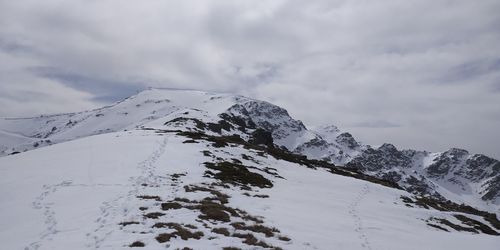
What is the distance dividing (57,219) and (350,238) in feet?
51.1

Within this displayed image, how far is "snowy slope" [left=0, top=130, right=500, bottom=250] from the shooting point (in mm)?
19047

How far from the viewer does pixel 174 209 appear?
918 inches

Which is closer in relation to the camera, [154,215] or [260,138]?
[154,215]

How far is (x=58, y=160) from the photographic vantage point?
135 ft

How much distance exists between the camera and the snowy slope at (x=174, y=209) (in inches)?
750

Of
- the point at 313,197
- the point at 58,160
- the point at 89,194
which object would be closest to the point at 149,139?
the point at 58,160

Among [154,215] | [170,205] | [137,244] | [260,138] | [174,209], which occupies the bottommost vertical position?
[137,244]

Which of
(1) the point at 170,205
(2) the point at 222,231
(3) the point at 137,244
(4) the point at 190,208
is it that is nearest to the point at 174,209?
(1) the point at 170,205

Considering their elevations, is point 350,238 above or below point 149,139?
below

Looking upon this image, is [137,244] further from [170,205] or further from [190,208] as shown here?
[190,208]

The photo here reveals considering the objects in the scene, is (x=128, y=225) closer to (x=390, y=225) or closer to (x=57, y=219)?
(x=57, y=219)

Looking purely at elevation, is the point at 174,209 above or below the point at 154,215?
above

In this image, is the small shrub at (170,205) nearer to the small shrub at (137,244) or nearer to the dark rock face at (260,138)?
the small shrub at (137,244)

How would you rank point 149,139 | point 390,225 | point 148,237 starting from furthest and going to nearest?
point 149,139 → point 390,225 → point 148,237
